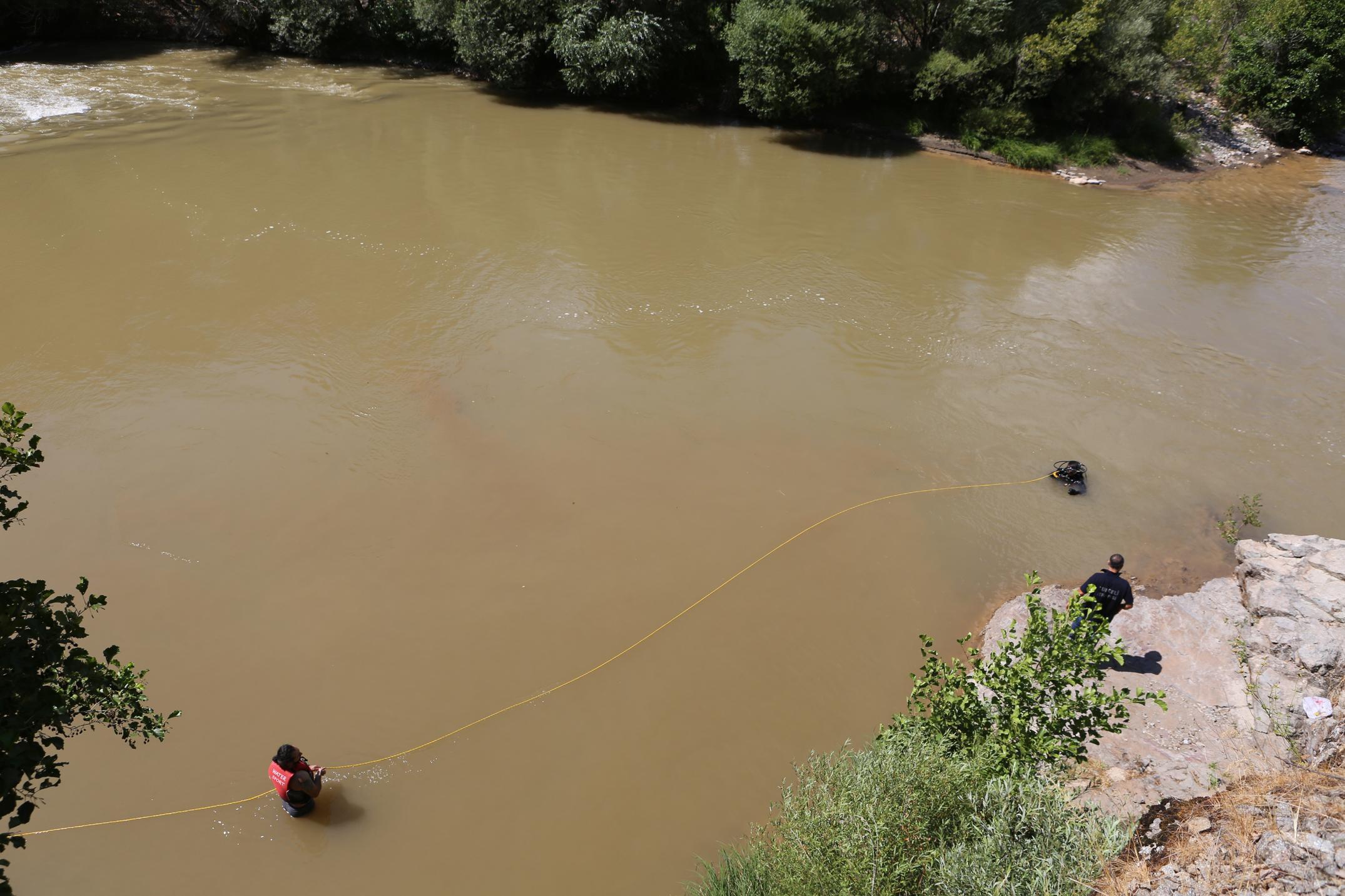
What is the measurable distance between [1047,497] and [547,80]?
2365 centimetres

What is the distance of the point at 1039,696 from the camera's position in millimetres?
6051

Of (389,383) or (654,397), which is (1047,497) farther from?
(389,383)

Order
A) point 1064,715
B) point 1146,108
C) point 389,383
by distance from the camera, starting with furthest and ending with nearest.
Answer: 1. point 1146,108
2. point 389,383
3. point 1064,715

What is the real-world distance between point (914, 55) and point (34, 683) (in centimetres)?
2795

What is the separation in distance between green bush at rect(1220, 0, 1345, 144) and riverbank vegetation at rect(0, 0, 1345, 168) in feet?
0.17

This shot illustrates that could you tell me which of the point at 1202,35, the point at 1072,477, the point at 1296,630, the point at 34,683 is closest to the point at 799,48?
the point at 1202,35

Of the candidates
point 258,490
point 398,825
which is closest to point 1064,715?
point 398,825

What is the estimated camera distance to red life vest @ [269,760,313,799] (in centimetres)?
744

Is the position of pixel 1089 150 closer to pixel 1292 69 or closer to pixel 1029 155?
pixel 1029 155

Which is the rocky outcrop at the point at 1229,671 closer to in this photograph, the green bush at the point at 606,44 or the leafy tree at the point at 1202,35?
the green bush at the point at 606,44

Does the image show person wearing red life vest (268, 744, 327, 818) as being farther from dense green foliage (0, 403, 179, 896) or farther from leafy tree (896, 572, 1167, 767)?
leafy tree (896, 572, 1167, 767)

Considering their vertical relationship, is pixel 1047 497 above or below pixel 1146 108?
below

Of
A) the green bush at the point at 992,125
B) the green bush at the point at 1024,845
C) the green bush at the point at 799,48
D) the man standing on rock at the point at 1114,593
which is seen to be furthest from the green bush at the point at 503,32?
the green bush at the point at 1024,845

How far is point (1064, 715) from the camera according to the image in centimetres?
582
